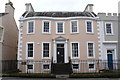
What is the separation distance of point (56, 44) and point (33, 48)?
10.5 ft

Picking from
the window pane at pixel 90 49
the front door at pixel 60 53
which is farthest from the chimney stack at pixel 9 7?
the window pane at pixel 90 49

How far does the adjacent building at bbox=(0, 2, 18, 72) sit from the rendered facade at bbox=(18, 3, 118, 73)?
214 centimetres

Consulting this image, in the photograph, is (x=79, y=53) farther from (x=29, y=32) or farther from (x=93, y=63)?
(x=29, y=32)

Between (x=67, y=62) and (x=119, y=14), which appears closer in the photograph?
(x=67, y=62)

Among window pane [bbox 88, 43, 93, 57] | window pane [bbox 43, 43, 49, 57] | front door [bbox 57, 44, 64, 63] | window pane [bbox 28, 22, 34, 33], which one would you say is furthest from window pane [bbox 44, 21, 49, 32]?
window pane [bbox 88, 43, 93, 57]

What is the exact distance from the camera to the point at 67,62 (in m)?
22.7

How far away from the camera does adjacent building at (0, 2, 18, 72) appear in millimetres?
22803

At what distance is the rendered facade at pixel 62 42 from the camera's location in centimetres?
2272

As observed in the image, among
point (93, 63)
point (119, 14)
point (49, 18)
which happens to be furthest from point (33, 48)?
point (119, 14)

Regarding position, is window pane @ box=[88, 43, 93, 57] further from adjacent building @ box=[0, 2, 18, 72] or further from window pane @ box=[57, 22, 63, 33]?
adjacent building @ box=[0, 2, 18, 72]

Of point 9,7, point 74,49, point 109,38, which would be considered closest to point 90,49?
point 74,49

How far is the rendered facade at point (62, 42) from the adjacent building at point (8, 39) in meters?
2.14

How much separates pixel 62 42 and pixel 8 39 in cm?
831

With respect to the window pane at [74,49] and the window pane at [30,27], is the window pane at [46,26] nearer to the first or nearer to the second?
the window pane at [30,27]
